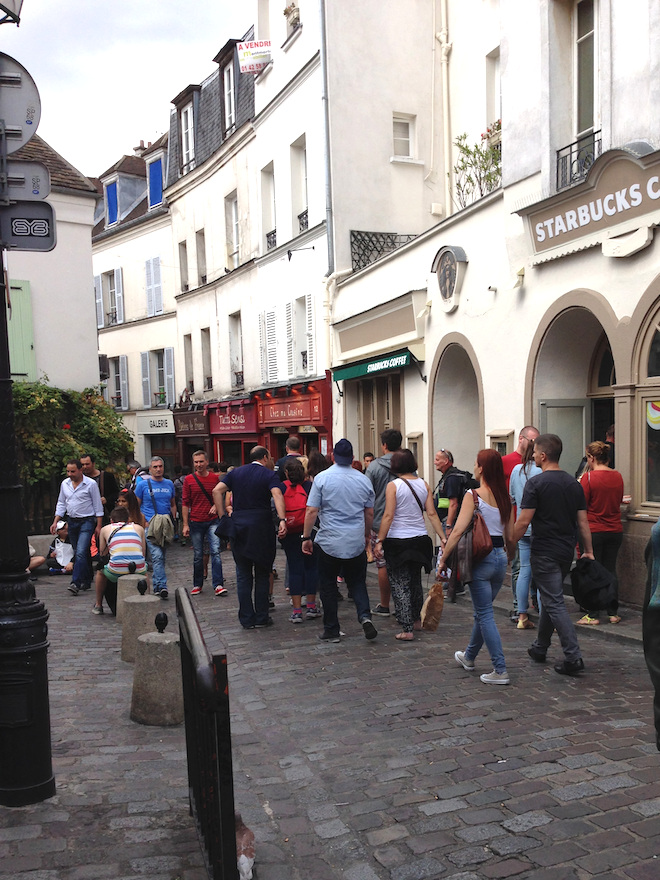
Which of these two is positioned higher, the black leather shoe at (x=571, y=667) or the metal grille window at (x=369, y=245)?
the metal grille window at (x=369, y=245)

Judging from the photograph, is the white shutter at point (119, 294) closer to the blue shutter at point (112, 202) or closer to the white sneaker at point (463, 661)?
the blue shutter at point (112, 202)

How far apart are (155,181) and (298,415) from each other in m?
13.4

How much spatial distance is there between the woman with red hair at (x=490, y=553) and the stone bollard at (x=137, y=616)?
2.62 m

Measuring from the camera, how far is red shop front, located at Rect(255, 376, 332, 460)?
17.7 meters

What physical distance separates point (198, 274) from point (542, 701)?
2165 centimetres

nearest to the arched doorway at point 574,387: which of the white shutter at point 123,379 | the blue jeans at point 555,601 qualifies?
the blue jeans at point 555,601

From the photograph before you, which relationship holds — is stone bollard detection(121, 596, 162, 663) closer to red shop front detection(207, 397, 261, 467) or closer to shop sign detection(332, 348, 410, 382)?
shop sign detection(332, 348, 410, 382)

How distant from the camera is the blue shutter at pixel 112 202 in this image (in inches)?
1216

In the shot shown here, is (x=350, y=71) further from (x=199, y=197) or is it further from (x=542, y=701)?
(x=542, y=701)

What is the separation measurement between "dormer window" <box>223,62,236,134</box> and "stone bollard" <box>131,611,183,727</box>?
19.5 meters

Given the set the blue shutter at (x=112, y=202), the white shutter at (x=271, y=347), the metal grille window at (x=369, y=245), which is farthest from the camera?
the blue shutter at (x=112, y=202)

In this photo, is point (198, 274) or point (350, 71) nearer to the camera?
point (350, 71)

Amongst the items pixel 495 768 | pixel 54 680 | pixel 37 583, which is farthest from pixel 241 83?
pixel 495 768

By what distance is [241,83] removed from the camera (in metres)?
21.7
